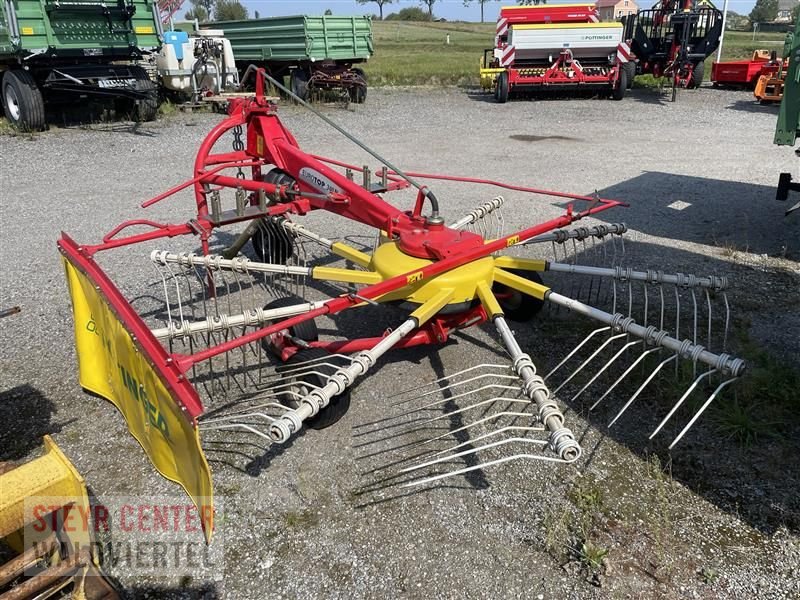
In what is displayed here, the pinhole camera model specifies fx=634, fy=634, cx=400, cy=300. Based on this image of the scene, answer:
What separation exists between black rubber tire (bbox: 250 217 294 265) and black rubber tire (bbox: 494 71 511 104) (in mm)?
10822

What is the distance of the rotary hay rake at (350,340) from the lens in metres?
2.36

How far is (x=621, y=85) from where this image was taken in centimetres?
1448

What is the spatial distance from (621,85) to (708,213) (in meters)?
8.81

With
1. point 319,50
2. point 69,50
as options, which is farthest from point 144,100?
point 319,50

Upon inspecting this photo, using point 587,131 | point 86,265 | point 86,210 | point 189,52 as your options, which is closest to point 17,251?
point 86,210

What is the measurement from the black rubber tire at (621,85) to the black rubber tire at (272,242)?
467 inches

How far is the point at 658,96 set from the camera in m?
15.4

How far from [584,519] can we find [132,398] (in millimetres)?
1934

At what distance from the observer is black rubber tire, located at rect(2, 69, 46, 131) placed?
34.5 ft

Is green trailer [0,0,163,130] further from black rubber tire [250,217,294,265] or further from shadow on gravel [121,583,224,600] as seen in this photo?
shadow on gravel [121,583,224,600]

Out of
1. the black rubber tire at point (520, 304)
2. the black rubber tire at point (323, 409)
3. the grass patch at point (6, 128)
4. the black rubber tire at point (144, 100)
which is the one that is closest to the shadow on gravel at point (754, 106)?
the black rubber tire at point (520, 304)

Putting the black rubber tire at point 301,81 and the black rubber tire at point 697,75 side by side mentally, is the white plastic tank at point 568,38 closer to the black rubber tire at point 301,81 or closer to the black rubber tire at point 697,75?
the black rubber tire at point 697,75

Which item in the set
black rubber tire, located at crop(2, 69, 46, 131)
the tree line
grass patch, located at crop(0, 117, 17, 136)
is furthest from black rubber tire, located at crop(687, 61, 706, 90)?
the tree line

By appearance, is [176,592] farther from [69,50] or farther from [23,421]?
[69,50]
